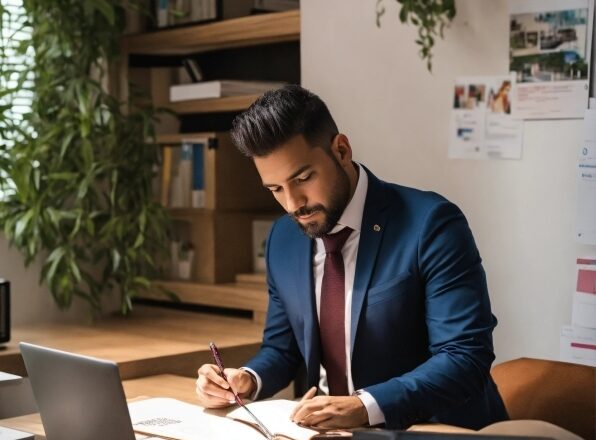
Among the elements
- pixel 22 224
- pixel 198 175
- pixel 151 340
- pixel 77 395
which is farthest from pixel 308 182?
pixel 198 175

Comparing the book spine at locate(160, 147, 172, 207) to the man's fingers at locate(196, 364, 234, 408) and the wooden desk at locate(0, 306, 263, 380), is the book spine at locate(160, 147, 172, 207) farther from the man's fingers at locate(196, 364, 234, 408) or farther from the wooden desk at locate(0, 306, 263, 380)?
the man's fingers at locate(196, 364, 234, 408)

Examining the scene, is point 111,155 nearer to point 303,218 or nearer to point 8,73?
point 8,73

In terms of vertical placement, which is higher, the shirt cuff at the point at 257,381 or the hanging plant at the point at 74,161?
the hanging plant at the point at 74,161

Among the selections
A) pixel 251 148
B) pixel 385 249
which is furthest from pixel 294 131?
pixel 385 249

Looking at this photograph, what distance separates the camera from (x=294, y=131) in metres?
2.28

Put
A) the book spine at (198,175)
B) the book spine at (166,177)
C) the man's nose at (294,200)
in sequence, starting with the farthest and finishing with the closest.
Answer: the book spine at (166,177), the book spine at (198,175), the man's nose at (294,200)

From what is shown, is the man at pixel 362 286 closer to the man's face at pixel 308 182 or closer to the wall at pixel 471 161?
the man's face at pixel 308 182

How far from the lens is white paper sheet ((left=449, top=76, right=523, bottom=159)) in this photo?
10.3 ft

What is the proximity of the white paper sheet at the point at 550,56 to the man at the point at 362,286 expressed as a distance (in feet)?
2.63

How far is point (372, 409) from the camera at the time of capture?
2.05 meters

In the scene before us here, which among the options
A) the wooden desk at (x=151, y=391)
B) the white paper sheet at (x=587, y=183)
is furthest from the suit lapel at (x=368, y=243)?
the white paper sheet at (x=587, y=183)

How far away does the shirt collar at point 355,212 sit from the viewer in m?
2.42

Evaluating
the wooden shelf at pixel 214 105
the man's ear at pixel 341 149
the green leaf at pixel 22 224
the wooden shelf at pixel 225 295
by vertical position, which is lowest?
the wooden shelf at pixel 225 295

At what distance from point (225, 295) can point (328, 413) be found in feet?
6.82
